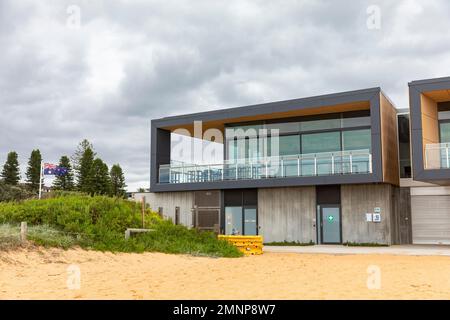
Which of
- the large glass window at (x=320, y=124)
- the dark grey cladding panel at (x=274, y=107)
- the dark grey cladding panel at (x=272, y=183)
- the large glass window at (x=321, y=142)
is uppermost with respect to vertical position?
the dark grey cladding panel at (x=274, y=107)

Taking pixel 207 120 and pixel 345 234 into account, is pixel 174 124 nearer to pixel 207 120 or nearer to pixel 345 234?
pixel 207 120

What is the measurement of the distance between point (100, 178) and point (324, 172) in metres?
40.2

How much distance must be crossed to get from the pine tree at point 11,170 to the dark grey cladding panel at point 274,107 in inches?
1462

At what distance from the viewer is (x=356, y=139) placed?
2441cm

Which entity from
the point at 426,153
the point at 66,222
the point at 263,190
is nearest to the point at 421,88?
the point at 426,153

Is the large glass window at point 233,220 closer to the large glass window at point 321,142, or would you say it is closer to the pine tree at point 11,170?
the large glass window at point 321,142

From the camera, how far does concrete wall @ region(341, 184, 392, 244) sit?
2266 centimetres

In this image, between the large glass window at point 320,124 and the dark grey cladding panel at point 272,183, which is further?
the large glass window at point 320,124

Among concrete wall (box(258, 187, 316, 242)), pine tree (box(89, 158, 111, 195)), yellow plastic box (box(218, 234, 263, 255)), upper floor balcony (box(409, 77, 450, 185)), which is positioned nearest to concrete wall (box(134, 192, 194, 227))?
concrete wall (box(258, 187, 316, 242))

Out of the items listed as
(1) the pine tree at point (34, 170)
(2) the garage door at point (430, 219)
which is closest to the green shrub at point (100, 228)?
(2) the garage door at point (430, 219)

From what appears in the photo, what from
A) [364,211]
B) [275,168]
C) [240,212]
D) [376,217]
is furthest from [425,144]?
[240,212]

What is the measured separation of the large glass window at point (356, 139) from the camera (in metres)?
24.2

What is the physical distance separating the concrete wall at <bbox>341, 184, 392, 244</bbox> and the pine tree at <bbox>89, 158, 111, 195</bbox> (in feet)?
129

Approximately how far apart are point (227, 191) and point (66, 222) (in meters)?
11.7
